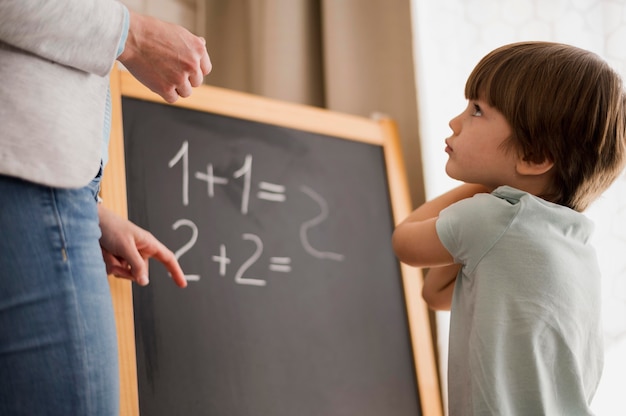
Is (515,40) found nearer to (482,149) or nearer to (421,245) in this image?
(482,149)

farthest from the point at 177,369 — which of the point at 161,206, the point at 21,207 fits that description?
the point at 21,207

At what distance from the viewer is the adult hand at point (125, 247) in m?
1.02

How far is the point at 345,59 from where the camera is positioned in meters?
1.78

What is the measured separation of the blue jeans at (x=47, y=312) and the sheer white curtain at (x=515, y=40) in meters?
0.97

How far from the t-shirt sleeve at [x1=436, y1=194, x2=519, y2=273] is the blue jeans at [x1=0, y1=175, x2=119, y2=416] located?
1.63 feet

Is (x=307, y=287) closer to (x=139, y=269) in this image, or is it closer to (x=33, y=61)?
(x=139, y=269)

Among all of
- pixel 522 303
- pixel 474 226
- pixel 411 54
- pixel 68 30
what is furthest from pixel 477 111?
pixel 411 54

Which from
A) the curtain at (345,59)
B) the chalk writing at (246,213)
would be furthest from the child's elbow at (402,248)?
the curtain at (345,59)

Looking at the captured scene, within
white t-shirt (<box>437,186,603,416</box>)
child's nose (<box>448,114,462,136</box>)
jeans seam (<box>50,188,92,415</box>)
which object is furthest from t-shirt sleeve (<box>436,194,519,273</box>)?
jeans seam (<box>50,188,92,415</box>)

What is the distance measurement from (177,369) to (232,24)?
109 cm

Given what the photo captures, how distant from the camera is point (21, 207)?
699mm

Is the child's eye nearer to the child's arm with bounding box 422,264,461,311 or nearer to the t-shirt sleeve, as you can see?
the t-shirt sleeve

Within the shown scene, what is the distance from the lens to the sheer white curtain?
1.39 m

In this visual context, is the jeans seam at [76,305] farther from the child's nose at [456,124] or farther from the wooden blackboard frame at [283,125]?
the child's nose at [456,124]
